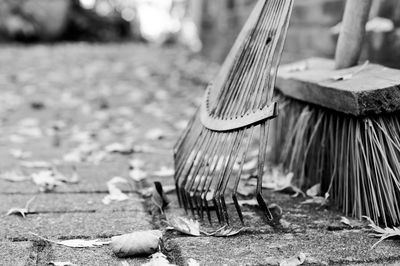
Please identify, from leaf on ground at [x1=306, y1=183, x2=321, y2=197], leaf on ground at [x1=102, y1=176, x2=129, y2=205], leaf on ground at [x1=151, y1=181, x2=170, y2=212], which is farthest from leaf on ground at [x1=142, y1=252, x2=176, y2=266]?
leaf on ground at [x1=306, y1=183, x2=321, y2=197]

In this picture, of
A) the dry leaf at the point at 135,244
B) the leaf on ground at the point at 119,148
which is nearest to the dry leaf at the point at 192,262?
the dry leaf at the point at 135,244

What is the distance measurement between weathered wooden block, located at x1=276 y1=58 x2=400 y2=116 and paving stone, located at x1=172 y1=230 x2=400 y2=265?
383mm

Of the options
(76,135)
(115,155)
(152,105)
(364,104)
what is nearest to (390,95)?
(364,104)

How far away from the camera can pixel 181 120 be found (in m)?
3.43

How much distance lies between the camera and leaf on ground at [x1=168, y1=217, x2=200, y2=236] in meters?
1.59

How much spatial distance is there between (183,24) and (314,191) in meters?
9.62

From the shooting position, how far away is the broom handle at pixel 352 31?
1839mm

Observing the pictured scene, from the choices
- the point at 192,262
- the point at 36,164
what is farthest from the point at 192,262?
the point at 36,164

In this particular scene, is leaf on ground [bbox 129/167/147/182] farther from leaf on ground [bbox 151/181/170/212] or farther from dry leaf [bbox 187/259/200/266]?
dry leaf [bbox 187/259/200/266]

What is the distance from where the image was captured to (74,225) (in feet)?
5.41

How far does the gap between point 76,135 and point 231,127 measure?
1533 mm

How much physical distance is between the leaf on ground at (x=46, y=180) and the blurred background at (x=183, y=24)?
62.8 inches

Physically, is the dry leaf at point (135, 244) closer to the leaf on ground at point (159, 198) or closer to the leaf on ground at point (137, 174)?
the leaf on ground at point (159, 198)

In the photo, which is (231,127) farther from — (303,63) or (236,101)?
(303,63)
